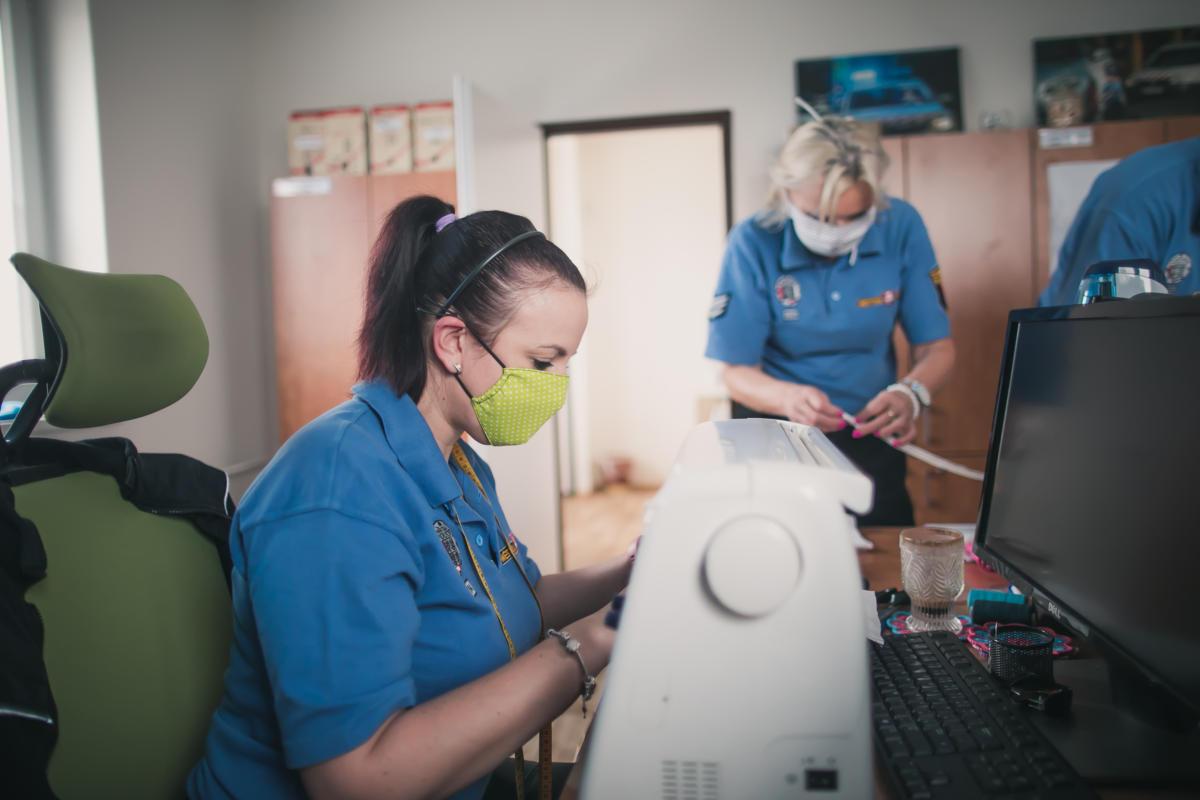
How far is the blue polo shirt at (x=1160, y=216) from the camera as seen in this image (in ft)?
5.30

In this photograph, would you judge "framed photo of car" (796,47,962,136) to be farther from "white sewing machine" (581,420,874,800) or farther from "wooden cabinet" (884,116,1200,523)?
"white sewing machine" (581,420,874,800)

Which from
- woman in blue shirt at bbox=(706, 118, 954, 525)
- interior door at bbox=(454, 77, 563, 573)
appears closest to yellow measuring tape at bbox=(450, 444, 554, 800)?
woman in blue shirt at bbox=(706, 118, 954, 525)

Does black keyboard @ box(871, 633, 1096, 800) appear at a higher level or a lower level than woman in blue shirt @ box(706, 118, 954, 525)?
lower

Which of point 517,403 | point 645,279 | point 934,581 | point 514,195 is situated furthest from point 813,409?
point 645,279

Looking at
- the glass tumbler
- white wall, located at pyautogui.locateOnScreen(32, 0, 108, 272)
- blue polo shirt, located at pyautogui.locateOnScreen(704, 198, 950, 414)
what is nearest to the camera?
the glass tumbler

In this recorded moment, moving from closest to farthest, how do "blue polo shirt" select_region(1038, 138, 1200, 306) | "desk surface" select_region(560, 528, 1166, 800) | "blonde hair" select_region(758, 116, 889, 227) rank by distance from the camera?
"desk surface" select_region(560, 528, 1166, 800), "blue polo shirt" select_region(1038, 138, 1200, 306), "blonde hair" select_region(758, 116, 889, 227)

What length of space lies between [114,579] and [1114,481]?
108cm

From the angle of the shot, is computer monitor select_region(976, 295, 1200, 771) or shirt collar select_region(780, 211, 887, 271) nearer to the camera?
computer monitor select_region(976, 295, 1200, 771)

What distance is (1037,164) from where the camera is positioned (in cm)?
294

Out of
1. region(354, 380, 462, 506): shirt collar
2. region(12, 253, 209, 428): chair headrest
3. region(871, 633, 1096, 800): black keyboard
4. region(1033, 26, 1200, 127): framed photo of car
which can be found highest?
region(1033, 26, 1200, 127): framed photo of car

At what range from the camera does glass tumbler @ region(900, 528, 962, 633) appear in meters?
1.13

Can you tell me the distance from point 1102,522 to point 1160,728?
0.21 m

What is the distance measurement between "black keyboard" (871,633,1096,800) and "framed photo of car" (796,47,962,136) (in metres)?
2.73

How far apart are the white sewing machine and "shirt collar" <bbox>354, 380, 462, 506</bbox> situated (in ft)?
1.30
